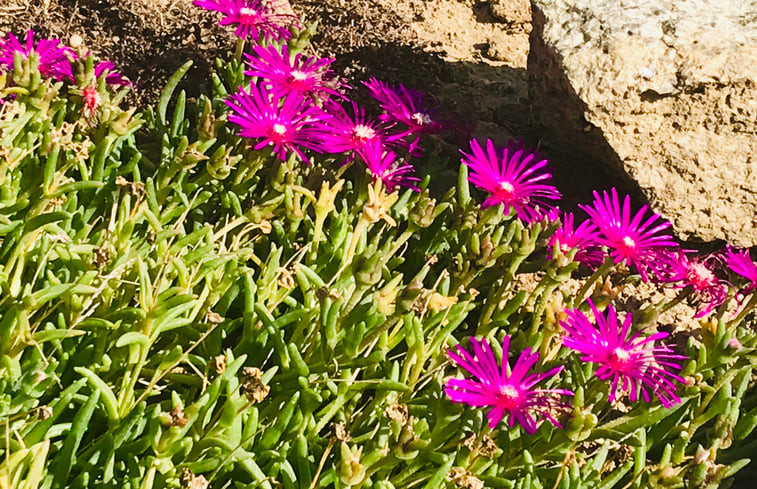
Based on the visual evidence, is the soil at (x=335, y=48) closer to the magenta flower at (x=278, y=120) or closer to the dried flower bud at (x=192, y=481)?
the magenta flower at (x=278, y=120)

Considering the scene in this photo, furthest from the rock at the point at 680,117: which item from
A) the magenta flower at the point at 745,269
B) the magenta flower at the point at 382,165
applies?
the magenta flower at the point at 382,165

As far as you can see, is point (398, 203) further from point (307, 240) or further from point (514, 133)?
point (514, 133)

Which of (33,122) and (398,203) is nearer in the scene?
(33,122)

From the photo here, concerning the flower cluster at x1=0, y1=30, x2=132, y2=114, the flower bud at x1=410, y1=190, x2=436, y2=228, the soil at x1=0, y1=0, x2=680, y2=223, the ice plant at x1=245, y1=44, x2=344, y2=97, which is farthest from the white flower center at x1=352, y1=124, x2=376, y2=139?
the flower cluster at x1=0, y1=30, x2=132, y2=114

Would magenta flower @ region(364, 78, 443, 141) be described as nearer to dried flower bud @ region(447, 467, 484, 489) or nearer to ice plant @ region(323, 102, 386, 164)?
ice plant @ region(323, 102, 386, 164)

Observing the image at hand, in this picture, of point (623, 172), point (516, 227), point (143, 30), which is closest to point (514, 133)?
point (623, 172)

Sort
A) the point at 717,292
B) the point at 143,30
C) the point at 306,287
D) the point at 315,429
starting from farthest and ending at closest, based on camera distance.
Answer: the point at 143,30 → the point at 717,292 → the point at 306,287 → the point at 315,429
